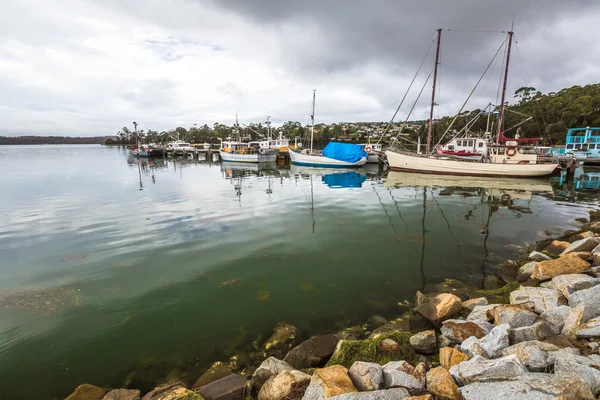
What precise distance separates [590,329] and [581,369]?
1181mm

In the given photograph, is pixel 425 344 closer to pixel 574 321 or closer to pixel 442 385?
pixel 442 385

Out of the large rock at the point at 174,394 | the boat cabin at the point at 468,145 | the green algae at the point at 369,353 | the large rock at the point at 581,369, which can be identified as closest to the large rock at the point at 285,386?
the large rock at the point at 174,394

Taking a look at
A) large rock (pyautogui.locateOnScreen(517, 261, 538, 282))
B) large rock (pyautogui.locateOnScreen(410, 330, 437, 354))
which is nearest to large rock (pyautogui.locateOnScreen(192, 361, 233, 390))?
large rock (pyautogui.locateOnScreen(410, 330, 437, 354))

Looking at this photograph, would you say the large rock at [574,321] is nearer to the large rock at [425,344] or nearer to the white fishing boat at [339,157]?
the large rock at [425,344]

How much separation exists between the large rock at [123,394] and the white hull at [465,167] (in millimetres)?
32503

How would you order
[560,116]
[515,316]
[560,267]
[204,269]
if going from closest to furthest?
[515,316]
[560,267]
[204,269]
[560,116]

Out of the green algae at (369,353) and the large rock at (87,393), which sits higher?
the green algae at (369,353)

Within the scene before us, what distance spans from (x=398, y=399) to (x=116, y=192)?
23939 millimetres

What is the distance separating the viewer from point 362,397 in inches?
124

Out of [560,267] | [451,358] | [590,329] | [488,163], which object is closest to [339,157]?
[488,163]

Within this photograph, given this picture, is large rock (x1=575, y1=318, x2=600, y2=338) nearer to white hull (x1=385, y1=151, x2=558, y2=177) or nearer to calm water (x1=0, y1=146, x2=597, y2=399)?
calm water (x1=0, y1=146, x2=597, y2=399)

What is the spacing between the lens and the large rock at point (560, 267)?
638cm

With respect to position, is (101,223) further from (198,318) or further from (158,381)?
(158,381)

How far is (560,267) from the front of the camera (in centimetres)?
652
